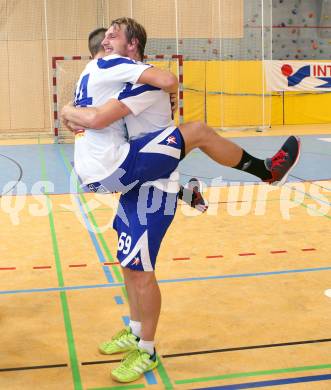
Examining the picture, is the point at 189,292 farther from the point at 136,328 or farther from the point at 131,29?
the point at 131,29

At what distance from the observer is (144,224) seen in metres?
3.14

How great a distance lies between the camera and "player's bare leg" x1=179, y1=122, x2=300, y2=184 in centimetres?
320

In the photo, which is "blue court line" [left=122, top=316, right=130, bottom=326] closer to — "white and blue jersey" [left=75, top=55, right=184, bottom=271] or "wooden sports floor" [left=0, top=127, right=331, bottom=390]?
"wooden sports floor" [left=0, top=127, right=331, bottom=390]

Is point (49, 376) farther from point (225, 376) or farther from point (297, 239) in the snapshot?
point (297, 239)

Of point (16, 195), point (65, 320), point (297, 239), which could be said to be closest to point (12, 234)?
point (16, 195)

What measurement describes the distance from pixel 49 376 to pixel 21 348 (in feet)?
1.43

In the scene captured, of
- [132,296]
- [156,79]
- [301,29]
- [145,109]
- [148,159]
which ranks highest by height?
[301,29]

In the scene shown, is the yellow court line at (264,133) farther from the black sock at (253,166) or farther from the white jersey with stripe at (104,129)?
the white jersey with stripe at (104,129)

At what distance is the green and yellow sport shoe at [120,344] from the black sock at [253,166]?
3.88ft

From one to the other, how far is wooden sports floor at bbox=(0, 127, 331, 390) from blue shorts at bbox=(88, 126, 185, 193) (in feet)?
3.47

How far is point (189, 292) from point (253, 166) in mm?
1336

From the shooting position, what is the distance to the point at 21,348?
3570mm

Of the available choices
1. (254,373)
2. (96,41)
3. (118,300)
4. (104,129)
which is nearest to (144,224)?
(104,129)

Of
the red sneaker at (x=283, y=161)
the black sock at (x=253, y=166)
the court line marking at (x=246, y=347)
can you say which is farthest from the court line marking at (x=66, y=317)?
the red sneaker at (x=283, y=161)
